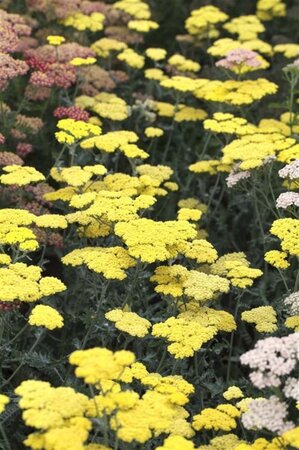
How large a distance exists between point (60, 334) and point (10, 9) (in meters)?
3.72

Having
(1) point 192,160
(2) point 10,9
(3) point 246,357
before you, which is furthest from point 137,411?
(2) point 10,9

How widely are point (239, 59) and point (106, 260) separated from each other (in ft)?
10.1

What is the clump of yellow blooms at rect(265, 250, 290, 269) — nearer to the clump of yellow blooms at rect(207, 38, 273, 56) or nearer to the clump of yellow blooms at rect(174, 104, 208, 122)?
the clump of yellow blooms at rect(174, 104, 208, 122)

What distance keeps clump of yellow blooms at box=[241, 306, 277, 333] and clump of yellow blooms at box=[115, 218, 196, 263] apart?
59 cm

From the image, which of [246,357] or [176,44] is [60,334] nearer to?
[246,357]

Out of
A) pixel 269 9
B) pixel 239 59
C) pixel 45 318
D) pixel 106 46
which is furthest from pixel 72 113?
pixel 269 9

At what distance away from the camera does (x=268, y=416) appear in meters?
4.20

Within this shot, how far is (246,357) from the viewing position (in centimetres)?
429

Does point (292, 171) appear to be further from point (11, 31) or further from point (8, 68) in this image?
point (11, 31)

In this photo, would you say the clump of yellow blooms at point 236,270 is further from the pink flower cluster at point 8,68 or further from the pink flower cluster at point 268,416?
the pink flower cluster at point 8,68

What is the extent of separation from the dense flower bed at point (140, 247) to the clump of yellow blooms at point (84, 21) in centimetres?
3

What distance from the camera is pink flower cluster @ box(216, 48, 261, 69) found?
7.93m

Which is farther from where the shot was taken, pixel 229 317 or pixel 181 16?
pixel 181 16

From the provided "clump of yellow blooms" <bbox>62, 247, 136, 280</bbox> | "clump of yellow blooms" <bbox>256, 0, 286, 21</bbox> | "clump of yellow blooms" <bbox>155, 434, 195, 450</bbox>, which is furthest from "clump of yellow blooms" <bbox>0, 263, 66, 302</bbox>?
"clump of yellow blooms" <bbox>256, 0, 286, 21</bbox>
